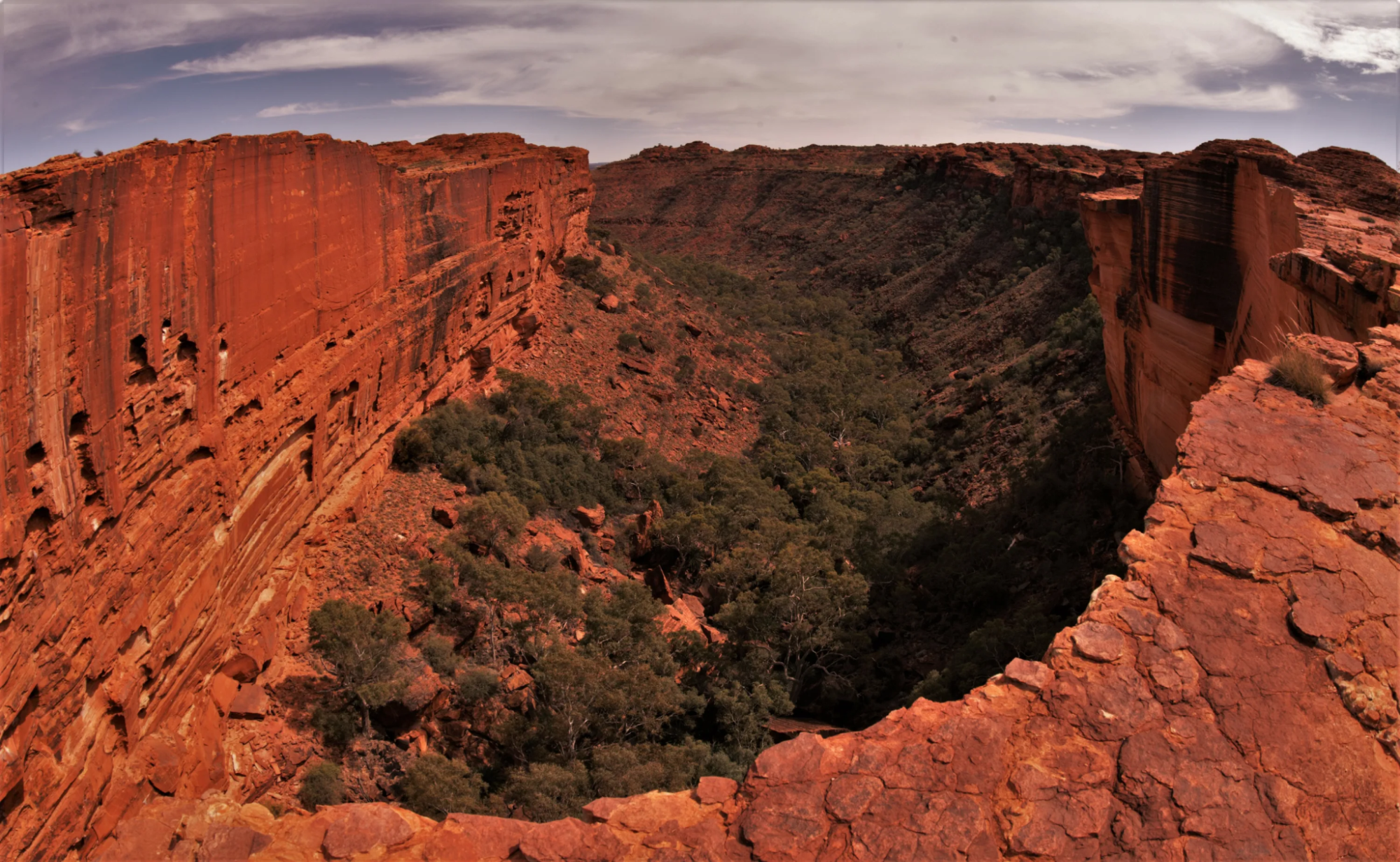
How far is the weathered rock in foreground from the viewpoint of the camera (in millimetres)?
4895

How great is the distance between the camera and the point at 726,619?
16344 mm

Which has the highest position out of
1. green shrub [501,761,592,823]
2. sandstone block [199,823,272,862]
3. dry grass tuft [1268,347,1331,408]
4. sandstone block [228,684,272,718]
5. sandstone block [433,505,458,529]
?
dry grass tuft [1268,347,1331,408]

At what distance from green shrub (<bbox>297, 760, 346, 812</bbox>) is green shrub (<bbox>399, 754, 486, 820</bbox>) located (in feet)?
2.59

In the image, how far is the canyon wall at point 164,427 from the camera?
754cm

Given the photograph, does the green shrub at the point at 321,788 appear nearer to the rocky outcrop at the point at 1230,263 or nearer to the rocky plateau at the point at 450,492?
the rocky plateau at the point at 450,492

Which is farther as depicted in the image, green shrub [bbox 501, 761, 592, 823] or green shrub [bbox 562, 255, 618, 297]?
green shrub [bbox 562, 255, 618, 297]

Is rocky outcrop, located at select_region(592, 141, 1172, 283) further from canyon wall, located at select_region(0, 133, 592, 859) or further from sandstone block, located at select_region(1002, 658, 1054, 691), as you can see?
sandstone block, located at select_region(1002, 658, 1054, 691)

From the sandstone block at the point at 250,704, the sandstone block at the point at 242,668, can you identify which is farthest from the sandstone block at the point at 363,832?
the sandstone block at the point at 242,668

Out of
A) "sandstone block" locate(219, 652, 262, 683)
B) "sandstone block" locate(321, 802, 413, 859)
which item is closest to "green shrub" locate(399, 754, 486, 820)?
"sandstone block" locate(219, 652, 262, 683)

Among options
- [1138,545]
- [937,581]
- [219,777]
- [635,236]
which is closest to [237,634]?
[219,777]

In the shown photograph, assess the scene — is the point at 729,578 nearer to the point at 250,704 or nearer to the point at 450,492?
the point at 450,492

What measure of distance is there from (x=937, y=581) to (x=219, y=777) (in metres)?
12.7

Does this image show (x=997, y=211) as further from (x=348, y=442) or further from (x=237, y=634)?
(x=237, y=634)

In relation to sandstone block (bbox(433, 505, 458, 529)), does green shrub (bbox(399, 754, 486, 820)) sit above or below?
below
